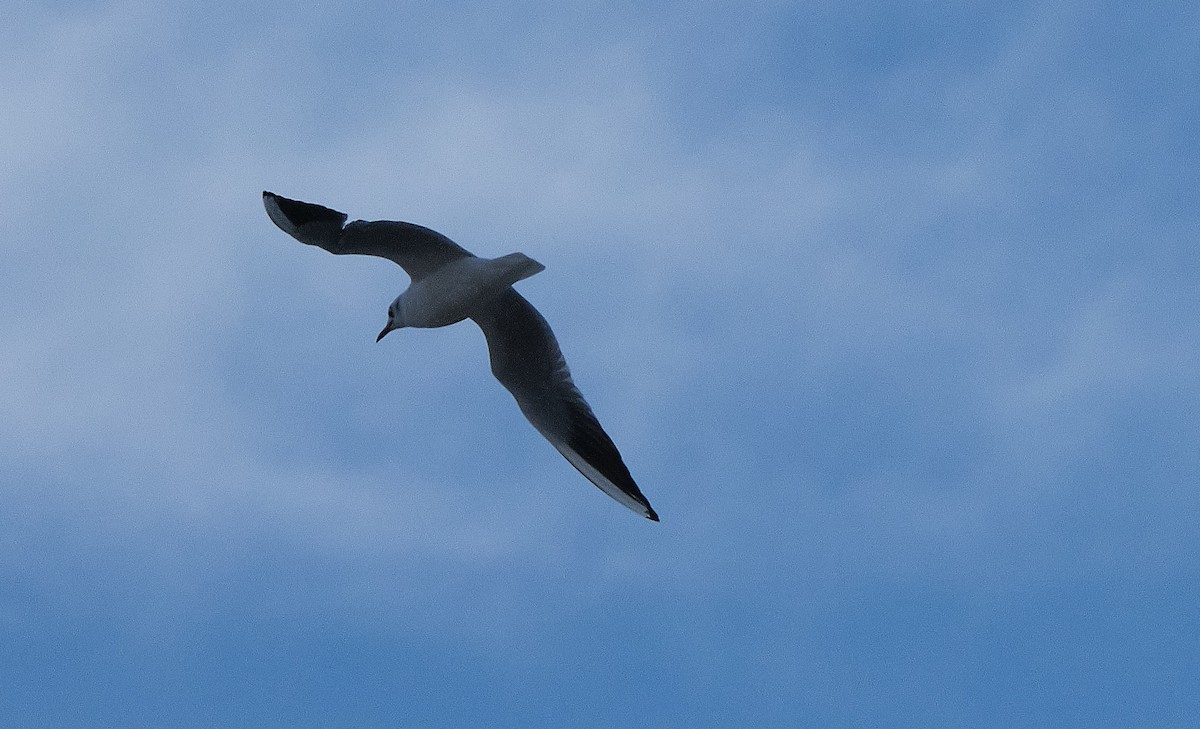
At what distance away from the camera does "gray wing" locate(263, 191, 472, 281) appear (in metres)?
13.0

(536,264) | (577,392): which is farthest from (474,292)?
(577,392)

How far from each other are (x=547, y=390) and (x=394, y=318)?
1357mm

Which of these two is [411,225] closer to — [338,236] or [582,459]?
[338,236]

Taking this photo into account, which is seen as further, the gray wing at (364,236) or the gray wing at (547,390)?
the gray wing at (547,390)

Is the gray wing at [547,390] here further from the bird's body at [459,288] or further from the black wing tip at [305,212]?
the black wing tip at [305,212]

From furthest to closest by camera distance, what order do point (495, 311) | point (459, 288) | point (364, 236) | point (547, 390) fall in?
point (547, 390), point (495, 311), point (364, 236), point (459, 288)

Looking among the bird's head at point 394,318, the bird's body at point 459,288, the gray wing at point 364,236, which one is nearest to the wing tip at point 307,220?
the gray wing at point 364,236

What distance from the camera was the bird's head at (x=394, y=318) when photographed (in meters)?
13.8

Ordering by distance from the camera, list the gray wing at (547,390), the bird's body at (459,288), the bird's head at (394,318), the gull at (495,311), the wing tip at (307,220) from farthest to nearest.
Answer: the bird's head at (394,318)
the gray wing at (547,390)
the wing tip at (307,220)
the gull at (495,311)
the bird's body at (459,288)

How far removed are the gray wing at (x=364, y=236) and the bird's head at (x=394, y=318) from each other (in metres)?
0.53

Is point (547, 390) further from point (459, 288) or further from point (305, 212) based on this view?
point (305, 212)

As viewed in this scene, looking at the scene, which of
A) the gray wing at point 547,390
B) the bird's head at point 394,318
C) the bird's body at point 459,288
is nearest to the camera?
the bird's body at point 459,288

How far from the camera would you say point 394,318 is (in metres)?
14.0

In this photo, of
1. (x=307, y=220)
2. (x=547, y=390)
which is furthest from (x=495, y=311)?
(x=307, y=220)
